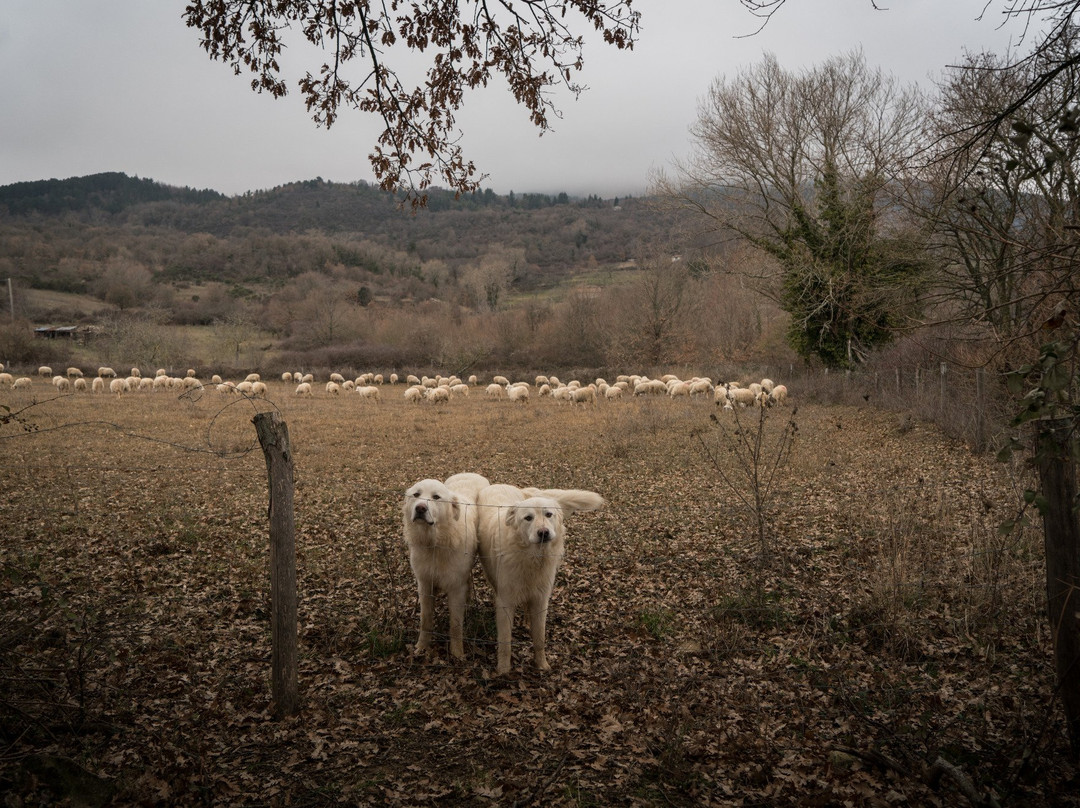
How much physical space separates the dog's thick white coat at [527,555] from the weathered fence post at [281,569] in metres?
1.52

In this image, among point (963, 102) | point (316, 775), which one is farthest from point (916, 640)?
point (963, 102)

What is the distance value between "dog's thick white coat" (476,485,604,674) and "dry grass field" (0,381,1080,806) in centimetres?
26

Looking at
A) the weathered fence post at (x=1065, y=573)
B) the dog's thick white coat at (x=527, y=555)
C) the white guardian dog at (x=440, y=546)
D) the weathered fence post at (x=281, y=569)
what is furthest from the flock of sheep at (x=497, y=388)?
the weathered fence post at (x=281, y=569)

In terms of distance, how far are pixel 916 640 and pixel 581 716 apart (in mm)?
2820

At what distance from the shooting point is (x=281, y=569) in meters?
4.29

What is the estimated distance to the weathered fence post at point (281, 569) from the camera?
419 cm

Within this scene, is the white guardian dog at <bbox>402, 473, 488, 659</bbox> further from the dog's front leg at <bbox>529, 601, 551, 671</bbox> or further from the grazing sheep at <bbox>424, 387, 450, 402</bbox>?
the grazing sheep at <bbox>424, 387, 450, 402</bbox>

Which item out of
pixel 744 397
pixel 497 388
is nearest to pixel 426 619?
pixel 744 397

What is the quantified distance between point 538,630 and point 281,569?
2.06 metres

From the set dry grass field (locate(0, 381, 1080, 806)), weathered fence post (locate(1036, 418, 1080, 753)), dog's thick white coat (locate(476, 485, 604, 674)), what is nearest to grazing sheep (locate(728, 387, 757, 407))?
dry grass field (locate(0, 381, 1080, 806))

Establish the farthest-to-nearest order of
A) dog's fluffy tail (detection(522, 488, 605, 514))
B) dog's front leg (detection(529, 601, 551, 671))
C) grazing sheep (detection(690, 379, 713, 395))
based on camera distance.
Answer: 1. grazing sheep (detection(690, 379, 713, 395))
2. dog's fluffy tail (detection(522, 488, 605, 514))
3. dog's front leg (detection(529, 601, 551, 671))

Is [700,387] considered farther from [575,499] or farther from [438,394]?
[575,499]

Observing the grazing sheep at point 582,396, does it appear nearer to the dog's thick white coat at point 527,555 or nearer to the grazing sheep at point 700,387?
the grazing sheep at point 700,387

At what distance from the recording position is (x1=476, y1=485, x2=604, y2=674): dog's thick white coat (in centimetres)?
490
